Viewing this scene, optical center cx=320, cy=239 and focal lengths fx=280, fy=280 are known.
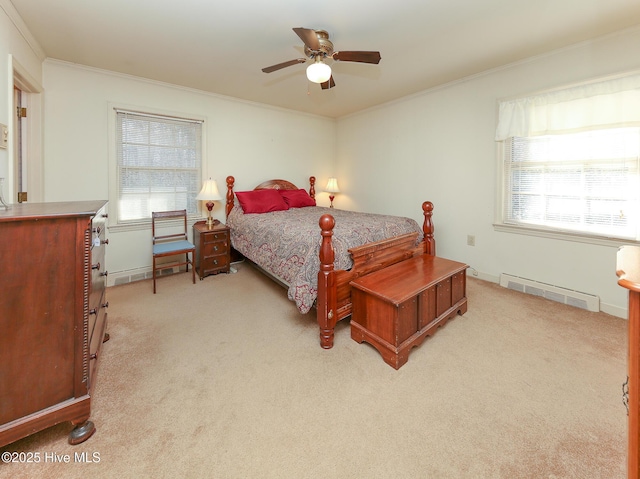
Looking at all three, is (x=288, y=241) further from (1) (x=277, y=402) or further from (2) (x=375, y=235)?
(1) (x=277, y=402)

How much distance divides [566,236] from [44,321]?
162 inches

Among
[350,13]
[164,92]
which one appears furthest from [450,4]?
[164,92]

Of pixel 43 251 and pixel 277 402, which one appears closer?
pixel 43 251

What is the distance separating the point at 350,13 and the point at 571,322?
10.6 feet

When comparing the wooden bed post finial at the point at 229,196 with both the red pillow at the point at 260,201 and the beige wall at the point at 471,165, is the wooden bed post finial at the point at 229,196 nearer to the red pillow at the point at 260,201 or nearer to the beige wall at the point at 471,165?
the red pillow at the point at 260,201

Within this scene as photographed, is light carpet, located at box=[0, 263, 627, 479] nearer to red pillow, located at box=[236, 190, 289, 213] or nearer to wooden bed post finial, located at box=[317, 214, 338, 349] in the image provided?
wooden bed post finial, located at box=[317, 214, 338, 349]

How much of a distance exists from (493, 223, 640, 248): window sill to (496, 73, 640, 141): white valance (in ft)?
3.28

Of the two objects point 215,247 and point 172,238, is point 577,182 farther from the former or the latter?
point 172,238

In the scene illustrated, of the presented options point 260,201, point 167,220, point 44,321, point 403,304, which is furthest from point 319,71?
point 167,220

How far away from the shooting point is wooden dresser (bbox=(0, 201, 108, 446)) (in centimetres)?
115

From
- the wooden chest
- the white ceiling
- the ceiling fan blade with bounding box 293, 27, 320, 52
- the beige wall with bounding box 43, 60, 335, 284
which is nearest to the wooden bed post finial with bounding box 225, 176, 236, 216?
the beige wall with bounding box 43, 60, 335, 284

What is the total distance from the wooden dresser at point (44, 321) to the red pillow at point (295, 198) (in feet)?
10.8

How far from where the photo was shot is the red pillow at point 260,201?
3.97 metres

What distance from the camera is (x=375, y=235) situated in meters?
2.70
